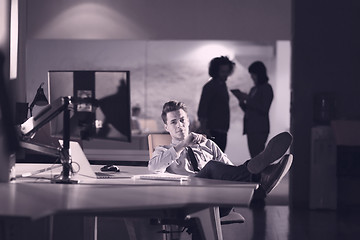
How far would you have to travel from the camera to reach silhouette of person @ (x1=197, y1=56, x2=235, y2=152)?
694 centimetres

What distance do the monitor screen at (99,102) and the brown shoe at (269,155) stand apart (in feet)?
2.09

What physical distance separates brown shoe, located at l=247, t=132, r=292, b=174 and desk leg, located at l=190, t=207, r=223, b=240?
388 millimetres

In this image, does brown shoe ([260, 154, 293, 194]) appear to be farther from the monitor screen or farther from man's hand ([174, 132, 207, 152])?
the monitor screen

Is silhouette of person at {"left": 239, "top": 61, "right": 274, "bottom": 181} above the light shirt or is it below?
above

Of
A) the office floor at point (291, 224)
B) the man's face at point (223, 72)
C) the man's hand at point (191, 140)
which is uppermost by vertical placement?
the man's face at point (223, 72)

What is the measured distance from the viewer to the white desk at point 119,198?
7.81ft

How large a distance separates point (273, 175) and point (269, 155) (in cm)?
24

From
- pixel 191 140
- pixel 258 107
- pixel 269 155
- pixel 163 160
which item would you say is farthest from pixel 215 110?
pixel 269 155

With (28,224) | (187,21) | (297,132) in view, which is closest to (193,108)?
(187,21)

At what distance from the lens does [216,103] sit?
23.0 feet

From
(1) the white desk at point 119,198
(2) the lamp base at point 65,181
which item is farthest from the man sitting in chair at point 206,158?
(2) the lamp base at point 65,181

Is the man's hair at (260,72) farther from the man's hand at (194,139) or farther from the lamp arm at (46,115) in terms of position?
the lamp arm at (46,115)

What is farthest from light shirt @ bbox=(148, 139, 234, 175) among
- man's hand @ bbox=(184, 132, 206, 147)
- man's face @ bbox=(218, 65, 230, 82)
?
man's face @ bbox=(218, 65, 230, 82)

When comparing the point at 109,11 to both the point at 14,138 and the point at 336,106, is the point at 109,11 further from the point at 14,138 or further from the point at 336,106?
the point at 14,138
